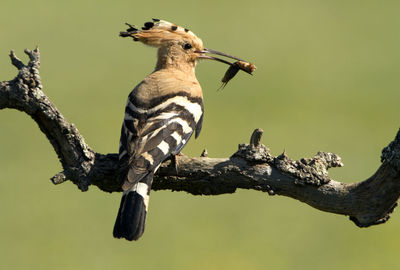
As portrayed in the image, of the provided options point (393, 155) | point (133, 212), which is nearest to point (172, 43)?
point (133, 212)

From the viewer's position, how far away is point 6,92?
4633 millimetres

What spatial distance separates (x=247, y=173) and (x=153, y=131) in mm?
660

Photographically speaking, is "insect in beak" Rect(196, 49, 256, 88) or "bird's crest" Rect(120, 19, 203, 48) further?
"bird's crest" Rect(120, 19, 203, 48)

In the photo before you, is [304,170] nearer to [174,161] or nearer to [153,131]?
[174,161]

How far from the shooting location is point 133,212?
488cm

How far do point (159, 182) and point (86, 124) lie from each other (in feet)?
35.6

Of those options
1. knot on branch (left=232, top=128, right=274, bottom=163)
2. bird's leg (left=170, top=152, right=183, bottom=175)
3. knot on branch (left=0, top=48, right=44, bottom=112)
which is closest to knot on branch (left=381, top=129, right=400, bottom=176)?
knot on branch (left=232, top=128, right=274, bottom=163)

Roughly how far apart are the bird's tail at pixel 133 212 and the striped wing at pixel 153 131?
0.32 ft

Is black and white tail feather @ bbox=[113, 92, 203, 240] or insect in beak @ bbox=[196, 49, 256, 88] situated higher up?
insect in beak @ bbox=[196, 49, 256, 88]

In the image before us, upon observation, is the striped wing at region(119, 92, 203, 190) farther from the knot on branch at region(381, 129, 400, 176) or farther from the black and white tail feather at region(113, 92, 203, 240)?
the knot on branch at region(381, 129, 400, 176)

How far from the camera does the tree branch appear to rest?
4.67m

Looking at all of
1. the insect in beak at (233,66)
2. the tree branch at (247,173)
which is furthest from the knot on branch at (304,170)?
the insect in beak at (233,66)

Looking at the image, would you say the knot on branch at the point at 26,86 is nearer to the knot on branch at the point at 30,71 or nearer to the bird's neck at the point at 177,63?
the knot on branch at the point at 30,71

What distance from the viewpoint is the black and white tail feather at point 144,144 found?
4.83 meters
